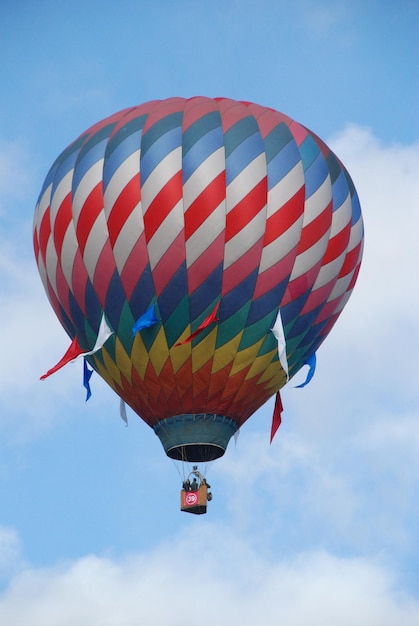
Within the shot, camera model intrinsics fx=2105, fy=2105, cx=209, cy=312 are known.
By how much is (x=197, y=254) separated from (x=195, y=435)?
161 inches

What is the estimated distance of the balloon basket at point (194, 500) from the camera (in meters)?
44.9

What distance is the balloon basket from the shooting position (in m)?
44.9

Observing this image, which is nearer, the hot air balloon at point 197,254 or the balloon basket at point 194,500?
the hot air balloon at point 197,254

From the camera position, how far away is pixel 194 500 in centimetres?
4494

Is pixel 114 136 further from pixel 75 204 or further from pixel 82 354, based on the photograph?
pixel 82 354

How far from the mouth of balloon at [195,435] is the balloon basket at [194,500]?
2.65 ft

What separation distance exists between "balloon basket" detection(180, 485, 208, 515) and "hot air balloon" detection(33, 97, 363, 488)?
86 cm

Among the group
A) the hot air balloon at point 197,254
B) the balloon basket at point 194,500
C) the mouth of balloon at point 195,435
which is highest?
the hot air balloon at point 197,254

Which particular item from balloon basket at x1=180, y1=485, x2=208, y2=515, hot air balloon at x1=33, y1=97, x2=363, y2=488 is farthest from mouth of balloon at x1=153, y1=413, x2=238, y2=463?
balloon basket at x1=180, y1=485, x2=208, y2=515

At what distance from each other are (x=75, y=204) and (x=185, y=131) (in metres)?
2.82

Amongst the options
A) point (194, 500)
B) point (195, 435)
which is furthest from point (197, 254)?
point (194, 500)

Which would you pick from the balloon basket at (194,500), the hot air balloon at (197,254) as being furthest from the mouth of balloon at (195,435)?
the balloon basket at (194,500)

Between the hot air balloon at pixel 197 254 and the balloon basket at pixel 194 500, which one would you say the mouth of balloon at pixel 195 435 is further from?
the balloon basket at pixel 194 500

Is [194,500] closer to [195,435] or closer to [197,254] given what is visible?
[195,435]
